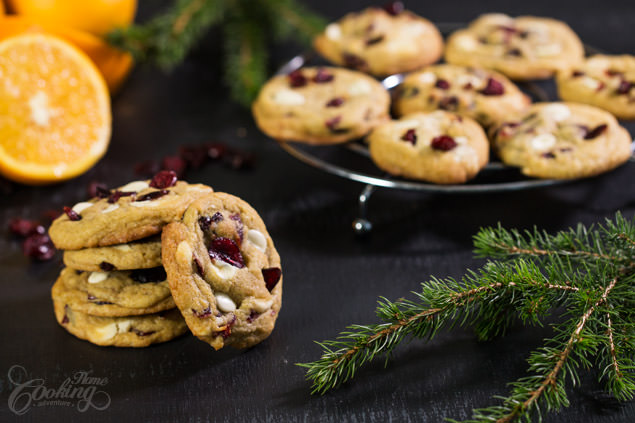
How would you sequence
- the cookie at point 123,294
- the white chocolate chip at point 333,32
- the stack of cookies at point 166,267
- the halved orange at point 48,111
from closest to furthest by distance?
1. the stack of cookies at point 166,267
2. the cookie at point 123,294
3. the halved orange at point 48,111
4. the white chocolate chip at point 333,32

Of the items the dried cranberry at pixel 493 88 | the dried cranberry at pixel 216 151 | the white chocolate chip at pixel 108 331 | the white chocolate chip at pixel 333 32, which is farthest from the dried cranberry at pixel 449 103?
the white chocolate chip at pixel 108 331

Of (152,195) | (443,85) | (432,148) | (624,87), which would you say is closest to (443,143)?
(432,148)

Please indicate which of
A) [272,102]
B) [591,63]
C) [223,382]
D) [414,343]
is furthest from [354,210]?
[591,63]

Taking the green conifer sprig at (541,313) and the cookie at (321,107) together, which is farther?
the cookie at (321,107)

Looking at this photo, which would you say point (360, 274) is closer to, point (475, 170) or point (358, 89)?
point (475, 170)

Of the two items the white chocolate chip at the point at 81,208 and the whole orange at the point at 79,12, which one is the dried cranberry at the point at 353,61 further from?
the white chocolate chip at the point at 81,208

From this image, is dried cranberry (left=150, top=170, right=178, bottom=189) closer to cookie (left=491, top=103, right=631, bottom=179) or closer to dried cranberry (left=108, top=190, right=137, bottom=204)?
dried cranberry (left=108, top=190, right=137, bottom=204)

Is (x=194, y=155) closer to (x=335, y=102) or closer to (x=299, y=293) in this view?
(x=335, y=102)
